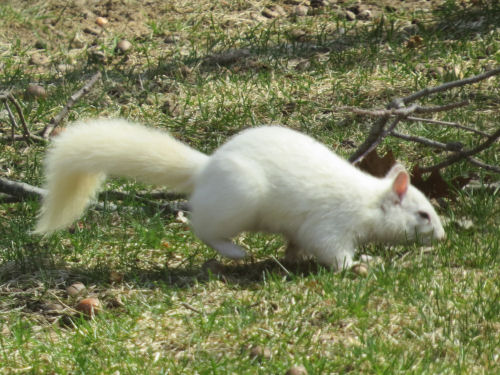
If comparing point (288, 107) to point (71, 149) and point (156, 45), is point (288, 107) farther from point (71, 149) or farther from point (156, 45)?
point (71, 149)

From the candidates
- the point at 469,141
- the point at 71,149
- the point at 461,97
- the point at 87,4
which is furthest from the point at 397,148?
the point at 87,4

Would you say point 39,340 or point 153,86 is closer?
point 39,340

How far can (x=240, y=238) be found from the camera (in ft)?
14.7

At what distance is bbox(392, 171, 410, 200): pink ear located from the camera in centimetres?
395

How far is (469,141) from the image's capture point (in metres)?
5.29

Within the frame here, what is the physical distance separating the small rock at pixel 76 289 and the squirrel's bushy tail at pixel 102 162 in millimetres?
283

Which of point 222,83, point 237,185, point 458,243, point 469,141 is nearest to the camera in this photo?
point 237,185

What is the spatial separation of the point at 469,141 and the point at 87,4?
14.0ft

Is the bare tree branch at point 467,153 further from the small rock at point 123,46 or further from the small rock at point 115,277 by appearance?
the small rock at point 123,46

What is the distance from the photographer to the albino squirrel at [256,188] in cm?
382

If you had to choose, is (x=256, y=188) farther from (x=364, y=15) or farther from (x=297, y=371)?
(x=364, y=15)

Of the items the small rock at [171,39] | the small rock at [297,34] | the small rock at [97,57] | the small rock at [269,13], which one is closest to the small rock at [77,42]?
the small rock at [97,57]

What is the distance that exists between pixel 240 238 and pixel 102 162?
0.90 metres

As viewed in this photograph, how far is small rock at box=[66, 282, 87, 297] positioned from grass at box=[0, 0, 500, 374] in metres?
0.04
